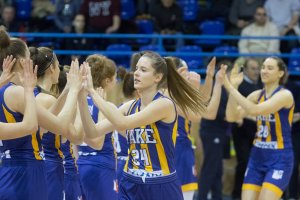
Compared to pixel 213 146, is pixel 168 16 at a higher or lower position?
higher

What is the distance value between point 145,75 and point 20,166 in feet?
4.47

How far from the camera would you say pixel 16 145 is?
19.6 ft

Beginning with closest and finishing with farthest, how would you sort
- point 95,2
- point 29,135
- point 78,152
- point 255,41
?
point 29,135, point 78,152, point 255,41, point 95,2

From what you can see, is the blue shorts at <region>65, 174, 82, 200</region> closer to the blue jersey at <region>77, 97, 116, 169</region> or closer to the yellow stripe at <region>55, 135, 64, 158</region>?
the blue jersey at <region>77, 97, 116, 169</region>

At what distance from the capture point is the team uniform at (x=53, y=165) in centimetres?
688

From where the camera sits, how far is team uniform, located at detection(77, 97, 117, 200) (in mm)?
7582

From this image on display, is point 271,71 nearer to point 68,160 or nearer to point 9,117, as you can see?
point 68,160

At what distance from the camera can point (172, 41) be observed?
49.0 feet

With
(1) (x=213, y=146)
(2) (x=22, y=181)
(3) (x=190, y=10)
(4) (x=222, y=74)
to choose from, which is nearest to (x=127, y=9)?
(3) (x=190, y=10)

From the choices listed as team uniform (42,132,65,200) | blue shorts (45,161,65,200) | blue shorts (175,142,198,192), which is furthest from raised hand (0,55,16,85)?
blue shorts (175,142,198,192)

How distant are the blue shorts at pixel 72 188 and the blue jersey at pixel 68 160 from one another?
5 cm

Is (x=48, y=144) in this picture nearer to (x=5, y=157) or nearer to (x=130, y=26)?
(x=5, y=157)

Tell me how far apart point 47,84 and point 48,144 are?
557 millimetres

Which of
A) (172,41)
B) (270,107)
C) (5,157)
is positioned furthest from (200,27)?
(5,157)
